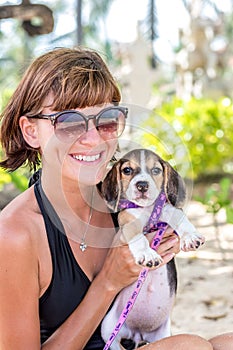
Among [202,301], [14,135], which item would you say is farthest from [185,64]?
[14,135]

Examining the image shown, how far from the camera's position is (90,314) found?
5.53ft

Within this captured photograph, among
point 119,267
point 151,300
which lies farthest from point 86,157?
point 151,300

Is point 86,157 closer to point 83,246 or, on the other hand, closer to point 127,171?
point 127,171

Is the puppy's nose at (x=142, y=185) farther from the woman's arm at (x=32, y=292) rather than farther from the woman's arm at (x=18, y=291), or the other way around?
the woman's arm at (x=18, y=291)

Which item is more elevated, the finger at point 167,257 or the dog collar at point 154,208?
the dog collar at point 154,208

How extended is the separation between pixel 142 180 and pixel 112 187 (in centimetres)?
11

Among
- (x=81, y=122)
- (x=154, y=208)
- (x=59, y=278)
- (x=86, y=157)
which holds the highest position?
(x=81, y=122)

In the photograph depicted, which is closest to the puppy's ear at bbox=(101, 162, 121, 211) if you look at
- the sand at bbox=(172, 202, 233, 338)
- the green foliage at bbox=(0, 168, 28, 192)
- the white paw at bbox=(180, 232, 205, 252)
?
the white paw at bbox=(180, 232, 205, 252)

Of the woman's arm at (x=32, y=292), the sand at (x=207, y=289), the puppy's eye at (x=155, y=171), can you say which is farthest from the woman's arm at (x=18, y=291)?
the sand at (x=207, y=289)

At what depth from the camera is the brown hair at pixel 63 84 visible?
1600mm

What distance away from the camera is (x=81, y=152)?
1.60 m

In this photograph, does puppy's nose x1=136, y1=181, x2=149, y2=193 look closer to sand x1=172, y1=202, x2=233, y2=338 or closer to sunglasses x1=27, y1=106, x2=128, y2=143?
sunglasses x1=27, y1=106, x2=128, y2=143

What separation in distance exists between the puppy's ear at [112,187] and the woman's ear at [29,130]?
23 cm

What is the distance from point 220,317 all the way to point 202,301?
30 centimetres
